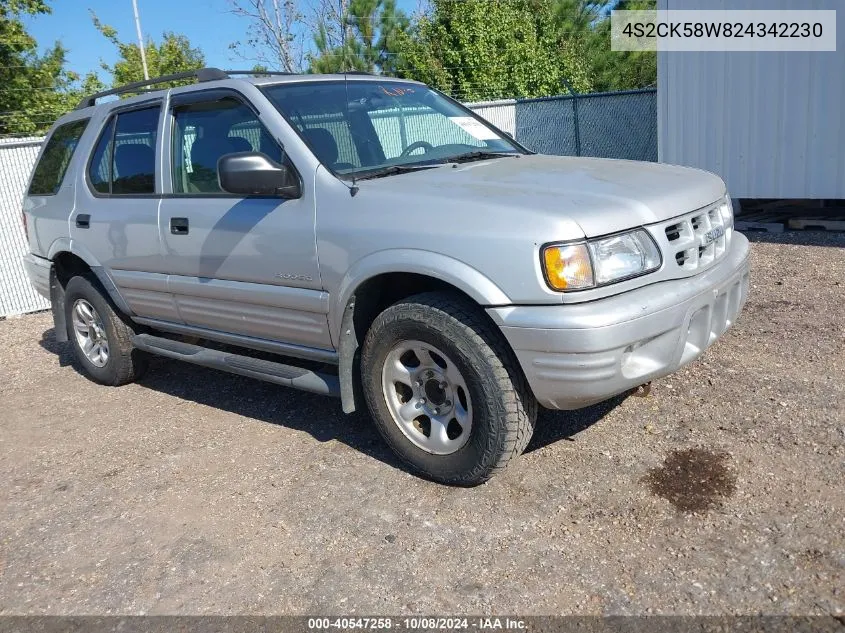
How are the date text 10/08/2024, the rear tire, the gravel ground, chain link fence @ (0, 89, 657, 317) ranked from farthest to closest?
chain link fence @ (0, 89, 657, 317)
the rear tire
the gravel ground
the date text 10/08/2024

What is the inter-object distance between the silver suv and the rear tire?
0.23 meters

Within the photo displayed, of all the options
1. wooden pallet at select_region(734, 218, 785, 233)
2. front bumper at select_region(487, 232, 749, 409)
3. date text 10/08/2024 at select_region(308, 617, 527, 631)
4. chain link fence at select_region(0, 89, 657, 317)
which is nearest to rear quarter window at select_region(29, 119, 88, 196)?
front bumper at select_region(487, 232, 749, 409)


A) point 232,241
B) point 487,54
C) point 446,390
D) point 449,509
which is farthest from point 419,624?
point 487,54

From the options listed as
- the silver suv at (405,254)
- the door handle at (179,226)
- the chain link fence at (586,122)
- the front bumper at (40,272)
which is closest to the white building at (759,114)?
the chain link fence at (586,122)

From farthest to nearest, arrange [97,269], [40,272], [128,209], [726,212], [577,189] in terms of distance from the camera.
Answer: [40,272]
[97,269]
[128,209]
[726,212]
[577,189]

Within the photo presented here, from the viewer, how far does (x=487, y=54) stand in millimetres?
23250

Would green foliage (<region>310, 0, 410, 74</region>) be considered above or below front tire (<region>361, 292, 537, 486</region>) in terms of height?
above

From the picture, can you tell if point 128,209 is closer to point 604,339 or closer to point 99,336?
point 99,336

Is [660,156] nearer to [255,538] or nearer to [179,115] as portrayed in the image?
[179,115]

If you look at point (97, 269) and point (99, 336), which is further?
point (99, 336)

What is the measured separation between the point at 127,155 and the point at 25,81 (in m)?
15.7

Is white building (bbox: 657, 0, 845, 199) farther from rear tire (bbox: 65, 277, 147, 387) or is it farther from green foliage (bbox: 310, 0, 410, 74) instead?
green foliage (bbox: 310, 0, 410, 74)

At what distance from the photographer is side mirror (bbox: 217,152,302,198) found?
3645 mm

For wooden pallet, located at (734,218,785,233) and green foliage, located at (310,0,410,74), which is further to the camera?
green foliage, located at (310,0,410,74)
